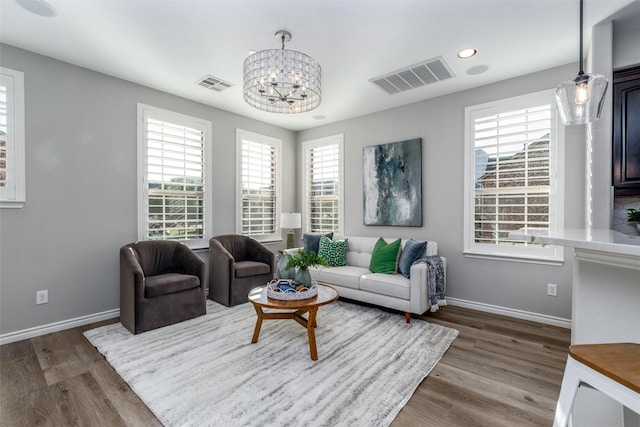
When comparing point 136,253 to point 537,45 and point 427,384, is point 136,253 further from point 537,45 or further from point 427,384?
point 537,45

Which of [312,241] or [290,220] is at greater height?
[290,220]

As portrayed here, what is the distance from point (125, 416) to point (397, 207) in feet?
12.1

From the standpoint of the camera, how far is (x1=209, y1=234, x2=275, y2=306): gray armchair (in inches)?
149

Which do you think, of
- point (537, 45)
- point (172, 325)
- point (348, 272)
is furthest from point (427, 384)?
point (537, 45)

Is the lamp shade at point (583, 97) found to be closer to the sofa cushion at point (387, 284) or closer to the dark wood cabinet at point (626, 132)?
the dark wood cabinet at point (626, 132)

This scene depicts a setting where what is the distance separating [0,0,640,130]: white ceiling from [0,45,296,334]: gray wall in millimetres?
256

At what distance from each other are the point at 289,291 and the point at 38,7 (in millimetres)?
3014

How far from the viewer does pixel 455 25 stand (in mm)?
2506

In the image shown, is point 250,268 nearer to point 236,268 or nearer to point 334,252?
point 236,268

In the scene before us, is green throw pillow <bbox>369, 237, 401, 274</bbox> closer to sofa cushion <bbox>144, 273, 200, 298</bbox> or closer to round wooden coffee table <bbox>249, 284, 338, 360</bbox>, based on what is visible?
round wooden coffee table <bbox>249, 284, 338, 360</bbox>

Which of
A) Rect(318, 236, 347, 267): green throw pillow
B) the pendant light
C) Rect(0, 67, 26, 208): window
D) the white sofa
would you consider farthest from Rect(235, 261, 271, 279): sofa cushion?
the pendant light

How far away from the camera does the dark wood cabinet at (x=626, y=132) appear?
234cm

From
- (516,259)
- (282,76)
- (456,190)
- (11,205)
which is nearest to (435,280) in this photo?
(516,259)

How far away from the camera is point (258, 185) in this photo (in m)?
5.08
